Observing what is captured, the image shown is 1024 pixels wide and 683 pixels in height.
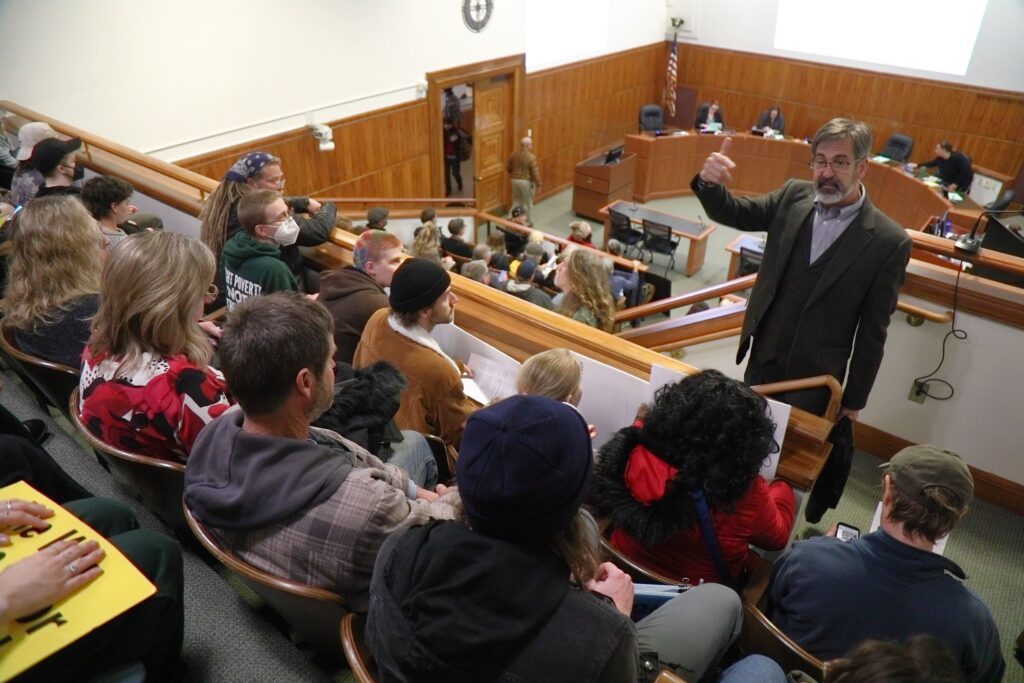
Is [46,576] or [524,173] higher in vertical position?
[46,576]

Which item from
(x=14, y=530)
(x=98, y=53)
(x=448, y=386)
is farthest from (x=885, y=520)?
(x=98, y=53)

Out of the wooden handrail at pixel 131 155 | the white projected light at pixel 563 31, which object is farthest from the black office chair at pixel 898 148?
the wooden handrail at pixel 131 155

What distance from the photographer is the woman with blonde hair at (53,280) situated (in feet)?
6.55

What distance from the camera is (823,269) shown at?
2.34 meters

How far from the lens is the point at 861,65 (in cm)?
1055

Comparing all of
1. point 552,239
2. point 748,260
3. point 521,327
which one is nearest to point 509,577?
point 521,327

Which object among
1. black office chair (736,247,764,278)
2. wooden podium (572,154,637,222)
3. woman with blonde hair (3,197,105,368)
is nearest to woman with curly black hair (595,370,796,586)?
woman with blonde hair (3,197,105,368)

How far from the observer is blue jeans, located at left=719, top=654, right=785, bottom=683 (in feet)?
4.43

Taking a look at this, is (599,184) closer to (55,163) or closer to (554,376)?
(55,163)

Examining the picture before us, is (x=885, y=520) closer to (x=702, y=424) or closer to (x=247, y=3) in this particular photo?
(x=702, y=424)

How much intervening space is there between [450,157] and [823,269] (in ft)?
26.6

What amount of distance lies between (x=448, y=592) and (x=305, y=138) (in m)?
6.82

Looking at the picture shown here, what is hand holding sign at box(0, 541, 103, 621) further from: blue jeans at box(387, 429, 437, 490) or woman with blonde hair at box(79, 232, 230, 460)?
blue jeans at box(387, 429, 437, 490)

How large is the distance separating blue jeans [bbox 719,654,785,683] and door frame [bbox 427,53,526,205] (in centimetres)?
785
